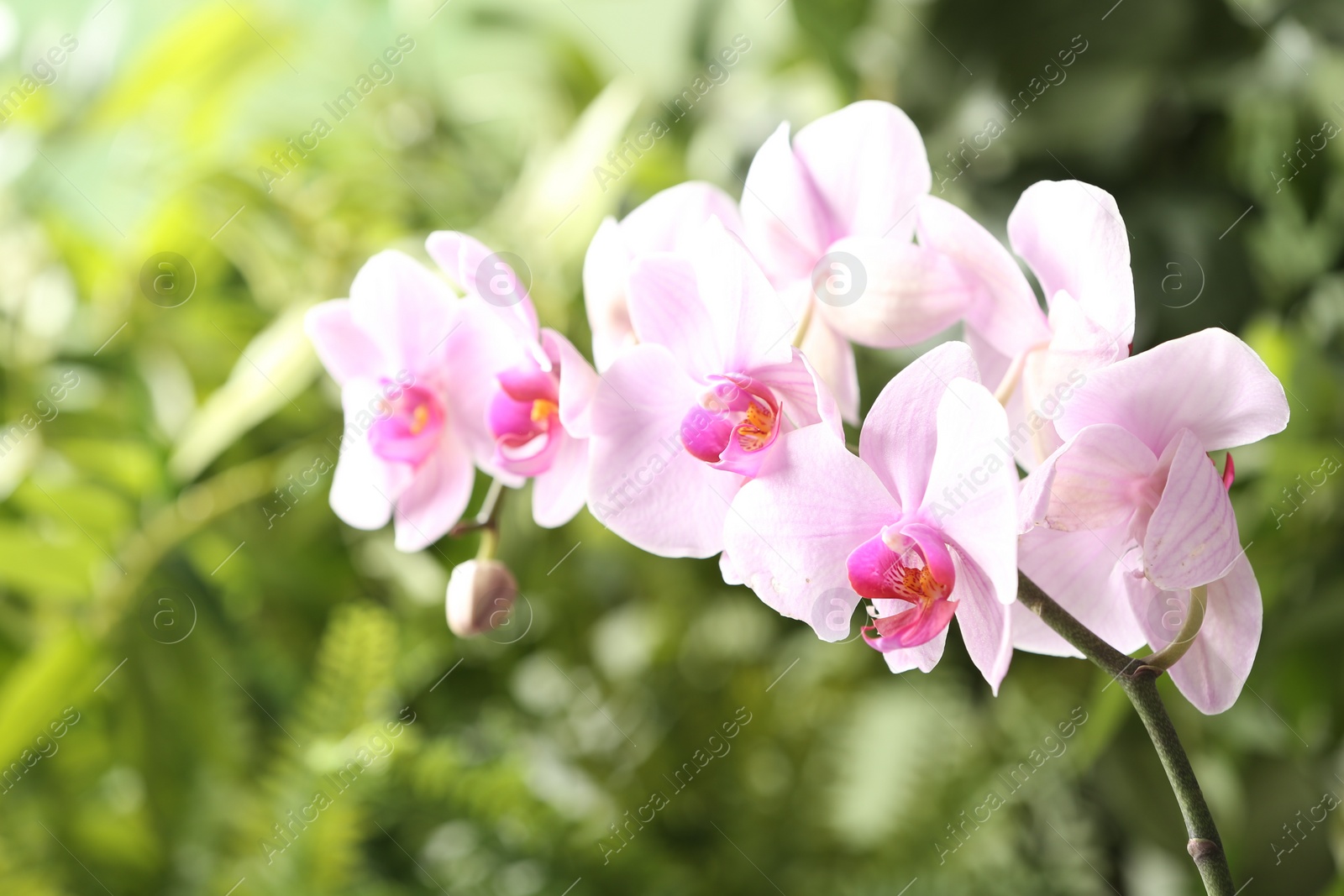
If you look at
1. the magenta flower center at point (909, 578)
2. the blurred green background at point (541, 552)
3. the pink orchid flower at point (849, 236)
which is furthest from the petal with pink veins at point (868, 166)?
the blurred green background at point (541, 552)

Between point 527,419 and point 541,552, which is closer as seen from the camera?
point 527,419

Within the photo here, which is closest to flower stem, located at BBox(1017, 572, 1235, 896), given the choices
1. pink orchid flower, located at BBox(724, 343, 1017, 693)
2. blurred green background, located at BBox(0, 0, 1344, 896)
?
pink orchid flower, located at BBox(724, 343, 1017, 693)

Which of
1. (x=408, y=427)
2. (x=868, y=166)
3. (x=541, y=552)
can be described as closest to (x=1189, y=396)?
(x=868, y=166)

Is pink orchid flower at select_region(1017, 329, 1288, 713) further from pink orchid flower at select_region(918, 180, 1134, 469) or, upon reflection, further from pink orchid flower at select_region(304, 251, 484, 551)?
pink orchid flower at select_region(304, 251, 484, 551)

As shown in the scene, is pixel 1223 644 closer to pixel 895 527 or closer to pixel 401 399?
pixel 895 527

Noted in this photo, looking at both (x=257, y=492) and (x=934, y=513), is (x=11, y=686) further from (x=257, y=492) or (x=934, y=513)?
(x=934, y=513)

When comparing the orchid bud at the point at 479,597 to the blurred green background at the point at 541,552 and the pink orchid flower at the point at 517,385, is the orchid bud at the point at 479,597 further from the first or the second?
the blurred green background at the point at 541,552
